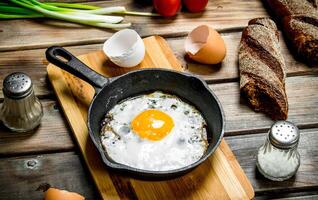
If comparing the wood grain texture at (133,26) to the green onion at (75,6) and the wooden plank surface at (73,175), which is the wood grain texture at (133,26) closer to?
the green onion at (75,6)

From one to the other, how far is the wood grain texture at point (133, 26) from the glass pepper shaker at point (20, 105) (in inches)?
15.3

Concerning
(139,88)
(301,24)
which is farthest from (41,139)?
(301,24)

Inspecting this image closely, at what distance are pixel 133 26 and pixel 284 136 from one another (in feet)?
2.87

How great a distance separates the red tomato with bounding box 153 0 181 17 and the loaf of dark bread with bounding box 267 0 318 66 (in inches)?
15.8

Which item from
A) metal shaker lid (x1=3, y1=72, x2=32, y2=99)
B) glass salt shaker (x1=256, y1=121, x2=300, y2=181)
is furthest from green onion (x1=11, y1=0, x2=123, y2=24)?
glass salt shaker (x1=256, y1=121, x2=300, y2=181)

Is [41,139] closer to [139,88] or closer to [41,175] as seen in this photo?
[41,175]

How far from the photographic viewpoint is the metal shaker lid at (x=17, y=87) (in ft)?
6.82

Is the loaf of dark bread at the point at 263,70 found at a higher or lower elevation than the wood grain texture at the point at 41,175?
higher

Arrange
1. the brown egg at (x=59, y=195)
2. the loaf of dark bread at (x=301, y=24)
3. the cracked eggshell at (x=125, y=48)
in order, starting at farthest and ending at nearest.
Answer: the loaf of dark bread at (x=301, y=24)
the cracked eggshell at (x=125, y=48)
the brown egg at (x=59, y=195)

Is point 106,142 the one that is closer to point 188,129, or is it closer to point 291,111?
point 188,129

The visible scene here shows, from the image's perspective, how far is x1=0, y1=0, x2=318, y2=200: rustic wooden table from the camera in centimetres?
206

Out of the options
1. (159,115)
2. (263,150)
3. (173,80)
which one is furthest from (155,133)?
(263,150)

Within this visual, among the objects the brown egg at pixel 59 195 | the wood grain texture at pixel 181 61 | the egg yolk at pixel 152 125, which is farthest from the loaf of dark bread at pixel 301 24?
the brown egg at pixel 59 195

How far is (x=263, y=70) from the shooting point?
229 centimetres
